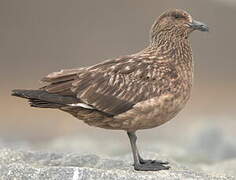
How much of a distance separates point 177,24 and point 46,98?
230 centimetres

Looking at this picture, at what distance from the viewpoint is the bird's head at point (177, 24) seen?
47.9 feet

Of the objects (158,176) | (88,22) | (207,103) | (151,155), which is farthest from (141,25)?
(158,176)

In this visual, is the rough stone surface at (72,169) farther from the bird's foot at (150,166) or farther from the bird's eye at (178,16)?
the bird's eye at (178,16)

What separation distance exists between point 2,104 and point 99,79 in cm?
1609

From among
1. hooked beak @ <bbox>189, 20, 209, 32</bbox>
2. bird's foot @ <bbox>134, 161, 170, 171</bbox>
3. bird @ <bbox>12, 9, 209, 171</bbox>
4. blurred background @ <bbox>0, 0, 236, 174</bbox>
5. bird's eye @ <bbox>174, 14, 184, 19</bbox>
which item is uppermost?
blurred background @ <bbox>0, 0, 236, 174</bbox>

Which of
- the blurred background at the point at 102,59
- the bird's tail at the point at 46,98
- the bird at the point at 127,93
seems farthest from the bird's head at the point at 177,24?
the blurred background at the point at 102,59

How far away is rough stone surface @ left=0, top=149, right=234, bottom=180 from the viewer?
12984mm

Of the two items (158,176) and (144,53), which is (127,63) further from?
(158,176)

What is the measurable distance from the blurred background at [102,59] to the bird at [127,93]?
211 inches

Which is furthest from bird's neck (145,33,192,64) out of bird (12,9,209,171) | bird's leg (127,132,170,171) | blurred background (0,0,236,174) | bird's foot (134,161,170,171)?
blurred background (0,0,236,174)

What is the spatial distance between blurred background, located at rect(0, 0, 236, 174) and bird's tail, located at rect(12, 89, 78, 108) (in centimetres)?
599

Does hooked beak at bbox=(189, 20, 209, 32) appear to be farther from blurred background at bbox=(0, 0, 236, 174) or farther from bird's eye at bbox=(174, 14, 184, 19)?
blurred background at bbox=(0, 0, 236, 174)

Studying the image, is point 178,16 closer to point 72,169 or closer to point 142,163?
point 142,163

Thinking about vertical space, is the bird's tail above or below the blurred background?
below
